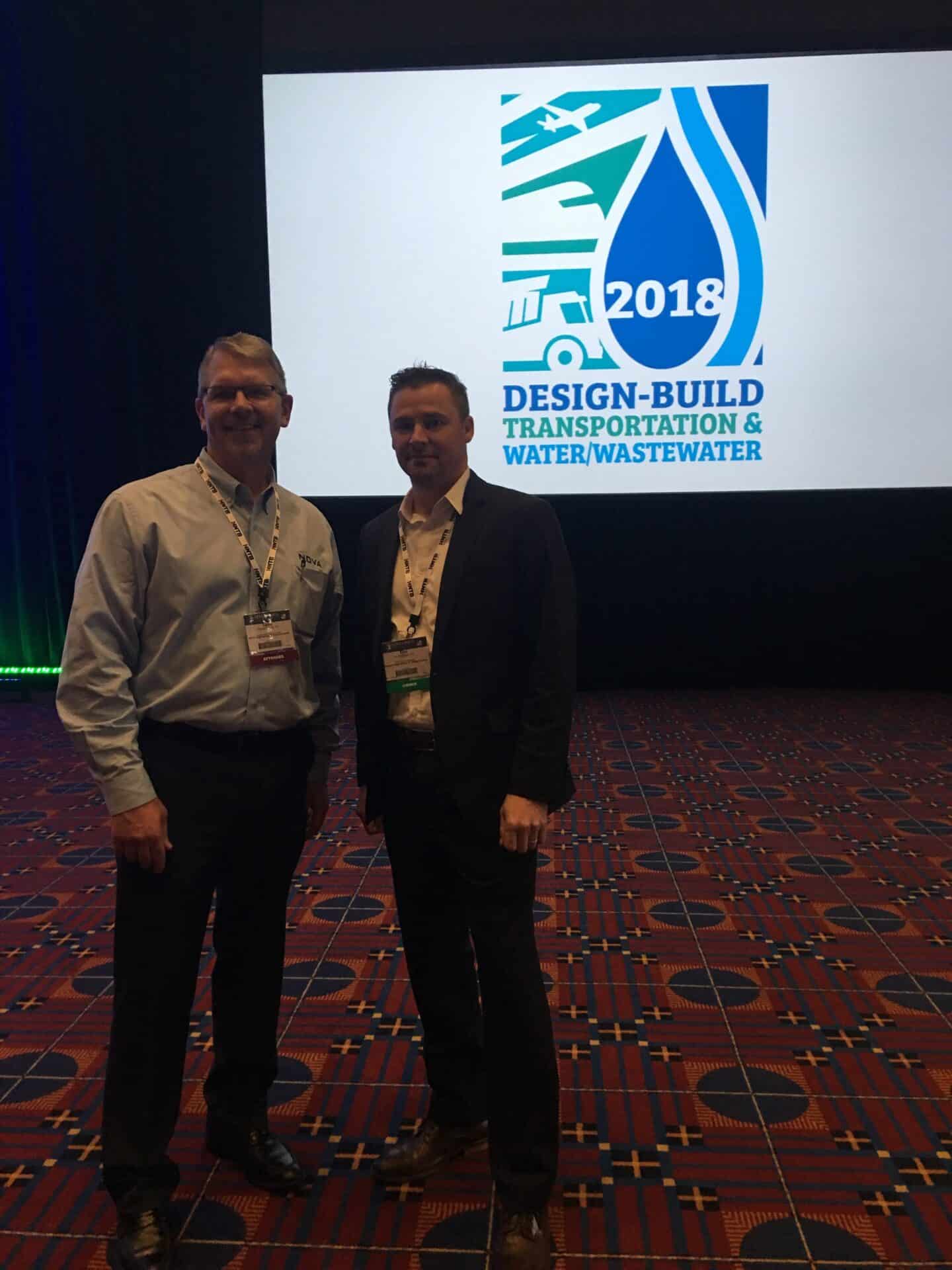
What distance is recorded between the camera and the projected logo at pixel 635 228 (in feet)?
16.8

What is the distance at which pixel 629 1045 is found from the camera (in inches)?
85.2

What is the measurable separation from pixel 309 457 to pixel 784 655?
9.78 ft

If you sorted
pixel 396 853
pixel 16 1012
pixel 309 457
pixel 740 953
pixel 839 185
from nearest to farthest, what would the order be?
1. pixel 396 853
2. pixel 16 1012
3. pixel 740 953
4. pixel 839 185
5. pixel 309 457

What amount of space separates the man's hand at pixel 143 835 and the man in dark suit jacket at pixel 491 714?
38cm

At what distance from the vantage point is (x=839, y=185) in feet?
16.9

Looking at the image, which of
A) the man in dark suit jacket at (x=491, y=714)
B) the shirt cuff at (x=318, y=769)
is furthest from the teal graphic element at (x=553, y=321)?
the shirt cuff at (x=318, y=769)

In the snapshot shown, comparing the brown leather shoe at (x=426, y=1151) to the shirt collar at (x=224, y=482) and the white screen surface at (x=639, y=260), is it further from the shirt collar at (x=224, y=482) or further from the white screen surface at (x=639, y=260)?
the white screen surface at (x=639, y=260)

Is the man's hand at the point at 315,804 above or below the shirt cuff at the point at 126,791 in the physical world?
below

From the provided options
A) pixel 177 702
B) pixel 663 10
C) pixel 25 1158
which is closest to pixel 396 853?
pixel 177 702

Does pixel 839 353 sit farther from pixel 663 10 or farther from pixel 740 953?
pixel 740 953

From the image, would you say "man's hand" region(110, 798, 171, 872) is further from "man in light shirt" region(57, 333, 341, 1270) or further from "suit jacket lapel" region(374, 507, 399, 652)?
"suit jacket lapel" region(374, 507, 399, 652)

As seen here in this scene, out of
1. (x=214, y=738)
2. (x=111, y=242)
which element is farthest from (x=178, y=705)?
(x=111, y=242)

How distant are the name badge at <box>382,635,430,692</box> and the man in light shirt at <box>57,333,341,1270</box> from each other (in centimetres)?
16

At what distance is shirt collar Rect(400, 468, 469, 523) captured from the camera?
1596 millimetres
